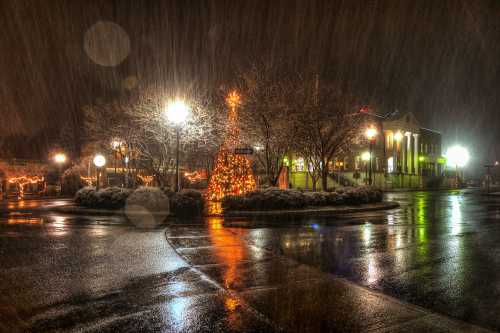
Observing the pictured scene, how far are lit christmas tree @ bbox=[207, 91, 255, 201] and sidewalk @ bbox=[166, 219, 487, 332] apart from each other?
14.8 m

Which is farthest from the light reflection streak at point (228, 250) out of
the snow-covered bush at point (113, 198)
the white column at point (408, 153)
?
the white column at point (408, 153)

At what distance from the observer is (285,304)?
19.7 feet

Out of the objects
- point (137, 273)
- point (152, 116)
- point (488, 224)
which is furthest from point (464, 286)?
point (152, 116)

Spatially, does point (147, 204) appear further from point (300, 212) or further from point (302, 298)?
point (302, 298)

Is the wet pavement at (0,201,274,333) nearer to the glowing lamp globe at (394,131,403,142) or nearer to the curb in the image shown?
the curb

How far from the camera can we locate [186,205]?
798 inches

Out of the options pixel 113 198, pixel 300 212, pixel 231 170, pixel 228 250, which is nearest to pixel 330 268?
pixel 228 250

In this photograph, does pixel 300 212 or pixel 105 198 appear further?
pixel 105 198

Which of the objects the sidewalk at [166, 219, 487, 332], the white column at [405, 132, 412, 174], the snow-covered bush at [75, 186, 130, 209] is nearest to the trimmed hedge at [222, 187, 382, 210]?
the snow-covered bush at [75, 186, 130, 209]

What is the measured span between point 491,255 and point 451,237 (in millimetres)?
2945

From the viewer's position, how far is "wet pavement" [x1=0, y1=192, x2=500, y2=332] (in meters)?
5.38

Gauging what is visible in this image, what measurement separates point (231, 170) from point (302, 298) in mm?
18939

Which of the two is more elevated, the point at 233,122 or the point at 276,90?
the point at 276,90

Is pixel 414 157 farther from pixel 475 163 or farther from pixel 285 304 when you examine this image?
pixel 285 304
